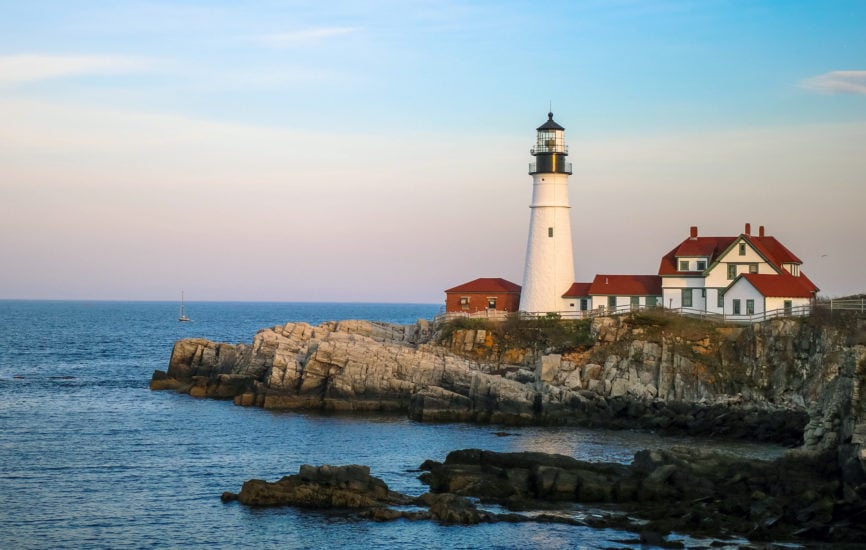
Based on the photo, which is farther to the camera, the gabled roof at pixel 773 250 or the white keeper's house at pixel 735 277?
the gabled roof at pixel 773 250

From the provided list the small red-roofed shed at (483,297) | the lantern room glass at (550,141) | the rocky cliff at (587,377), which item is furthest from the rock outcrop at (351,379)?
the lantern room glass at (550,141)

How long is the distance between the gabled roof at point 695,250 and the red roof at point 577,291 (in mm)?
4042

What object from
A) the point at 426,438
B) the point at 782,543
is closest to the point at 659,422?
the point at 426,438

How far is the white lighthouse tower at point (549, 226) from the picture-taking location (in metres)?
55.3

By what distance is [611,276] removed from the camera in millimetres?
56281

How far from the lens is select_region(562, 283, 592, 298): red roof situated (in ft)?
183

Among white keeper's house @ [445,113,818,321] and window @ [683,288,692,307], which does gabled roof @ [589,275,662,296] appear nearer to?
white keeper's house @ [445,113,818,321]

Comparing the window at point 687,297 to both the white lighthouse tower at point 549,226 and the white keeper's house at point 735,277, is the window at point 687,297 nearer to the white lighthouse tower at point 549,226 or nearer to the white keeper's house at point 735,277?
the white keeper's house at point 735,277

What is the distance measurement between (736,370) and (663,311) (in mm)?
6018

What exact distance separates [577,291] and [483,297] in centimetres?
582

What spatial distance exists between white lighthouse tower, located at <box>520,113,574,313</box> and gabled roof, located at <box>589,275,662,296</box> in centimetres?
191

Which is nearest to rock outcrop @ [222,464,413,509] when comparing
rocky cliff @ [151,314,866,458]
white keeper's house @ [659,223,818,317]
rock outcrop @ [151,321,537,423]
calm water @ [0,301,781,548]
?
calm water @ [0,301,781,548]

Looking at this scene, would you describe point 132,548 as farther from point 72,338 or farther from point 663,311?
point 72,338

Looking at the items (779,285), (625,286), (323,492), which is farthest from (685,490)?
(625,286)
